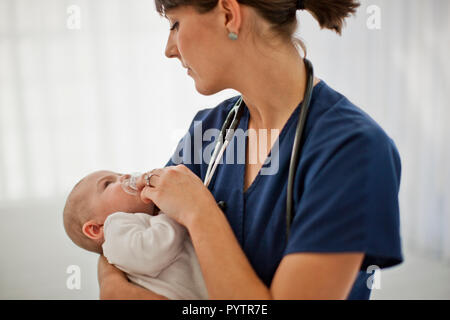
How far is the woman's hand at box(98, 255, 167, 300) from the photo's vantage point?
1.07 meters

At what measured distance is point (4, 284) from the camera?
292 centimetres

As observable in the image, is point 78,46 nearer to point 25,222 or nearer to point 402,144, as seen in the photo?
point 25,222

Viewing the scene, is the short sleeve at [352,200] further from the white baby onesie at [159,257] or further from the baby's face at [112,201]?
the baby's face at [112,201]

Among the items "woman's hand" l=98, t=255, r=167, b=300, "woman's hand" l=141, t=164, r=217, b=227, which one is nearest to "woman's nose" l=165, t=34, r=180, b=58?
"woman's hand" l=141, t=164, r=217, b=227

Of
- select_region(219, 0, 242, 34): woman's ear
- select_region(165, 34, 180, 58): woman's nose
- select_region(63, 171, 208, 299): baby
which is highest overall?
select_region(219, 0, 242, 34): woman's ear

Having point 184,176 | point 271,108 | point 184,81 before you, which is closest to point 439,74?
point 184,81

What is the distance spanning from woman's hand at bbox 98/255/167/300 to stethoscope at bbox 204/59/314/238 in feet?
0.99

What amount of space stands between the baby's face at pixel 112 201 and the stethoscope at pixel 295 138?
9.1 inches

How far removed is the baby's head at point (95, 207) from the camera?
52.2 inches

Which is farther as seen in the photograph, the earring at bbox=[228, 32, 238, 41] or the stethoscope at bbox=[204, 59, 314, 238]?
the earring at bbox=[228, 32, 238, 41]

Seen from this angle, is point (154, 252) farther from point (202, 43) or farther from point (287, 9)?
point (287, 9)

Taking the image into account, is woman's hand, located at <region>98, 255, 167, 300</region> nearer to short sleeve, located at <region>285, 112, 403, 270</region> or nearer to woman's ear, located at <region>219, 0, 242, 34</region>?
short sleeve, located at <region>285, 112, 403, 270</region>

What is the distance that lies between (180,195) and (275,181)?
0.80ft
